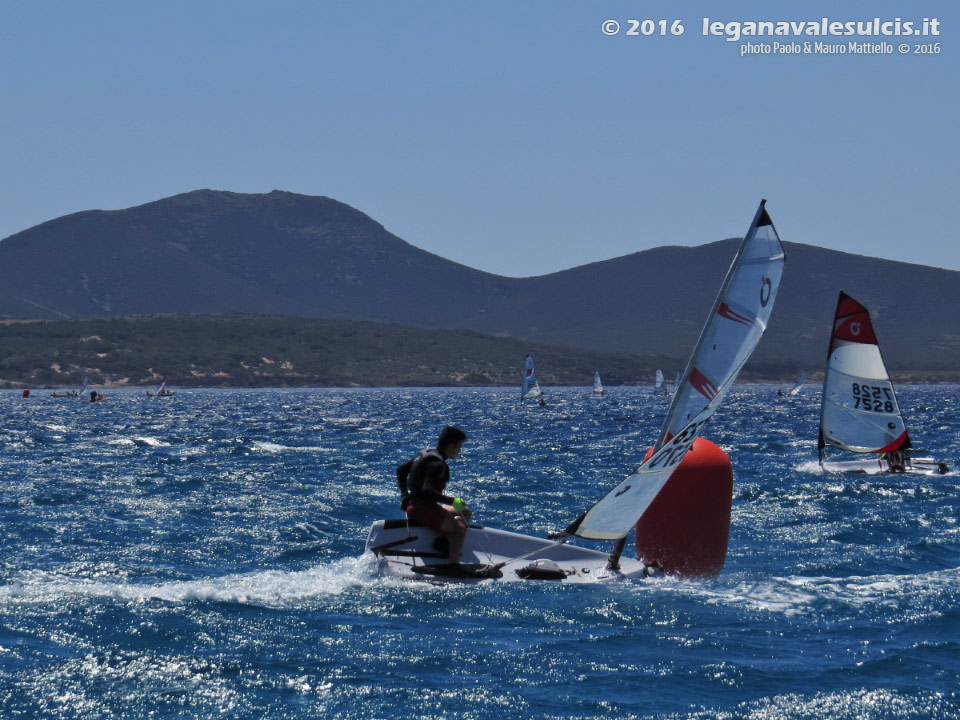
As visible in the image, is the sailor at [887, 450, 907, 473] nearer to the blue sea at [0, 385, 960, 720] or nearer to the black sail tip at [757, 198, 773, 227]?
the blue sea at [0, 385, 960, 720]

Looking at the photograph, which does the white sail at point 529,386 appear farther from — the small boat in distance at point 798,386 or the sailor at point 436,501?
the sailor at point 436,501

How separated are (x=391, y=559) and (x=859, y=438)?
2069cm

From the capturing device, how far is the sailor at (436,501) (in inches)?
532

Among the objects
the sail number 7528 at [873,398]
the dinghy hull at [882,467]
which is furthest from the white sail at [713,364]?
the sail number 7528 at [873,398]

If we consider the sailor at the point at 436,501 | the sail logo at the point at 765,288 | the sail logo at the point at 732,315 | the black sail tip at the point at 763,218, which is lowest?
the sailor at the point at 436,501

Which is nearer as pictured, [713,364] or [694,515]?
[713,364]

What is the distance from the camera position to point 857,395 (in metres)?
30.9

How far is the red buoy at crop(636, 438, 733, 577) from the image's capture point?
1320cm

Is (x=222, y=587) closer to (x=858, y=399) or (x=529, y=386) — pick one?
(x=858, y=399)

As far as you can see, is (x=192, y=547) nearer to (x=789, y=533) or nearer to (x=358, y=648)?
(x=358, y=648)

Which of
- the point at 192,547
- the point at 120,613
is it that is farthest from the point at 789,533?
the point at 120,613

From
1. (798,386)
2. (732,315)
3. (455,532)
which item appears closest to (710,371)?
(732,315)

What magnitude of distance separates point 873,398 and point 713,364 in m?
20.1

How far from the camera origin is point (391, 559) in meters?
13.9
